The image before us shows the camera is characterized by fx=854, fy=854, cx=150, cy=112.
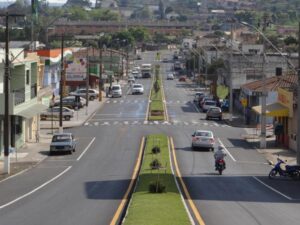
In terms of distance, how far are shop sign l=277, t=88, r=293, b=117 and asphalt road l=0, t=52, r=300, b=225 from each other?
4167 mm

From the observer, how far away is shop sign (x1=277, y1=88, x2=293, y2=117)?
195ft

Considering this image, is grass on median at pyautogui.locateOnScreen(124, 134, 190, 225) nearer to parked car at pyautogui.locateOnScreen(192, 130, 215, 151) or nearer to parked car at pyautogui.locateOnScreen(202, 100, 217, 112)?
parked car at pyautogui.locateOnScreen(192, 130, 215, 151)

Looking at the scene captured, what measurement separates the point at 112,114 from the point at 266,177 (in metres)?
47.5

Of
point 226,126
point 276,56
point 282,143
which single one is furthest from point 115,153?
point 276,56

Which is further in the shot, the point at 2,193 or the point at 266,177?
the point at 266,177

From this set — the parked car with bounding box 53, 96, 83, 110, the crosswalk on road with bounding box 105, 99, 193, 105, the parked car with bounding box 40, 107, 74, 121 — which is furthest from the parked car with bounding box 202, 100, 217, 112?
the parked car with bounding box 40, 107, 74, 121

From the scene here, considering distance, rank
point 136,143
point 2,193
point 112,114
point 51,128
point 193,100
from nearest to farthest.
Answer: point 2,193 < point 136,143 < point 51,128 < point 112,114 < point 193,100

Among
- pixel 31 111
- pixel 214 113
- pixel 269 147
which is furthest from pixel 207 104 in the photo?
pixel 31 111

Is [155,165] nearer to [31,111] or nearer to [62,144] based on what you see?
[62,144]

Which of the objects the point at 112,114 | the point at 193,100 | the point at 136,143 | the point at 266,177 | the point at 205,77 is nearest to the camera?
the point at 266,177

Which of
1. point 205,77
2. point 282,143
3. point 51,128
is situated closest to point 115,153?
point 282,143

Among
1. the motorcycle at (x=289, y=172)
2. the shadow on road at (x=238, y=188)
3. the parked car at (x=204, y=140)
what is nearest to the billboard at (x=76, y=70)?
the parked car at (x=204, y=140)

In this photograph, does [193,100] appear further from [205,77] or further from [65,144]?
[65,144]

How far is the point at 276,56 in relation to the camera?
11950 centimetres
